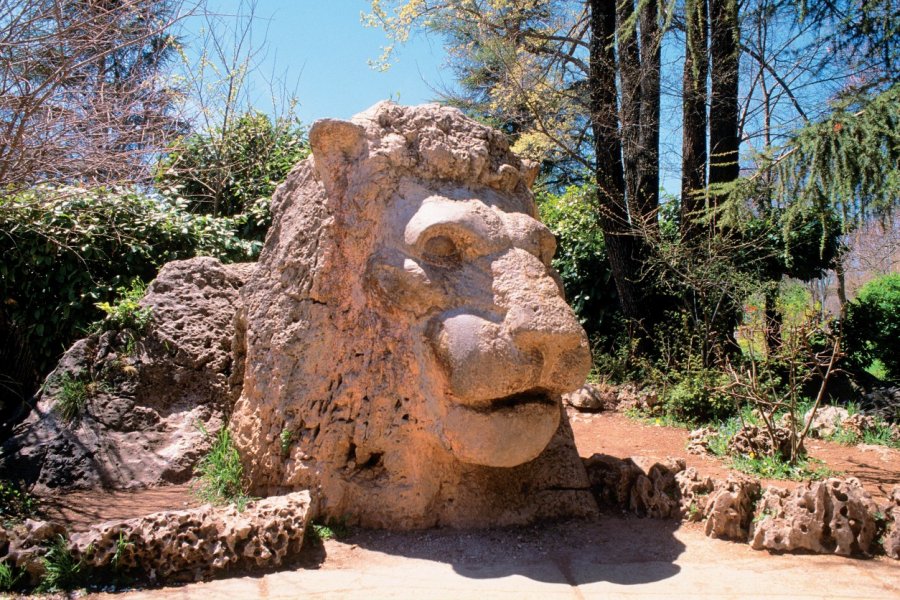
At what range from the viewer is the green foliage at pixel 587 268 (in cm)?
1056

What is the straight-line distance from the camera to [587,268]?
10.8 metres

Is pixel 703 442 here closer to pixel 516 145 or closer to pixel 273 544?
pixel 273 544

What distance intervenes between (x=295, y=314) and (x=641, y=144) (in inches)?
281

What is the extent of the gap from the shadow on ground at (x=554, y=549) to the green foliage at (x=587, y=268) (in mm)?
6149

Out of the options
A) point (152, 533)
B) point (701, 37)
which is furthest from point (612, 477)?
point (701, 37)

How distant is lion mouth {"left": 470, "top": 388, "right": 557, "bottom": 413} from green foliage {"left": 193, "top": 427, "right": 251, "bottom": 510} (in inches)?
65.3

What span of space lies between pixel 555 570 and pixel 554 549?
315 mm

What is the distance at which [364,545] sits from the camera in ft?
13.3

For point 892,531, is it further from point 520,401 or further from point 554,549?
point 520,401

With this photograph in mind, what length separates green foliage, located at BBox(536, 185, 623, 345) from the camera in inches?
416

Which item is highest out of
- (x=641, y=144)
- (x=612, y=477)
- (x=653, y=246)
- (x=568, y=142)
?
(x=568, y=142)

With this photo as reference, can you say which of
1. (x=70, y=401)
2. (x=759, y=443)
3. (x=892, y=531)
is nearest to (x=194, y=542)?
(x=70, y=401)

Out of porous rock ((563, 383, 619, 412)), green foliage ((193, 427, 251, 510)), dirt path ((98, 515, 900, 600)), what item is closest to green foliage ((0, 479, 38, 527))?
green foliage ((193, 427, 251, 510))

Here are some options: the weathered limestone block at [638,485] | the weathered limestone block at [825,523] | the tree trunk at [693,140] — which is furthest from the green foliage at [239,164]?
the weathered limestone block at [825,523]
